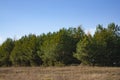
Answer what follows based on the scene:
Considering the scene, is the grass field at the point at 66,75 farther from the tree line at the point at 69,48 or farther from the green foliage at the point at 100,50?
the tree line at the point at 69,48

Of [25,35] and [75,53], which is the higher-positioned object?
[25,35]

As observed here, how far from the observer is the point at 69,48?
206 ft

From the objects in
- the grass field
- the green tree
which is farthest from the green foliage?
the green tree

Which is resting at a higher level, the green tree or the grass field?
the green tree

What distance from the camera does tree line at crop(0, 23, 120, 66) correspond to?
189 ft

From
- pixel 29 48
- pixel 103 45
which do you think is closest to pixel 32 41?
pixel 29 48

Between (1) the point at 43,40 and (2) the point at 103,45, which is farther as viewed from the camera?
(1) the point at 43,40

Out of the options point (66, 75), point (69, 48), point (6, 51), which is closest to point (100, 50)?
point (69, 48)

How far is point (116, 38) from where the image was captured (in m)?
61.0

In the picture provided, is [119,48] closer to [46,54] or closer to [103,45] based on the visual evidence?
[103,45]

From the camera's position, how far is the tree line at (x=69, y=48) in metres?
57.7

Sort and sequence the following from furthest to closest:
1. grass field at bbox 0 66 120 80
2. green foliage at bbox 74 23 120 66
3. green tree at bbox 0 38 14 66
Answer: green tree at bbox 0 38 14 66
green foliage at bbox 74 23 120 66
grass field at bbox 0 66 120 80

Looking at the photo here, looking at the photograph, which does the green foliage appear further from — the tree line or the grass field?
the grass field

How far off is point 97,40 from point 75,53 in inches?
234
